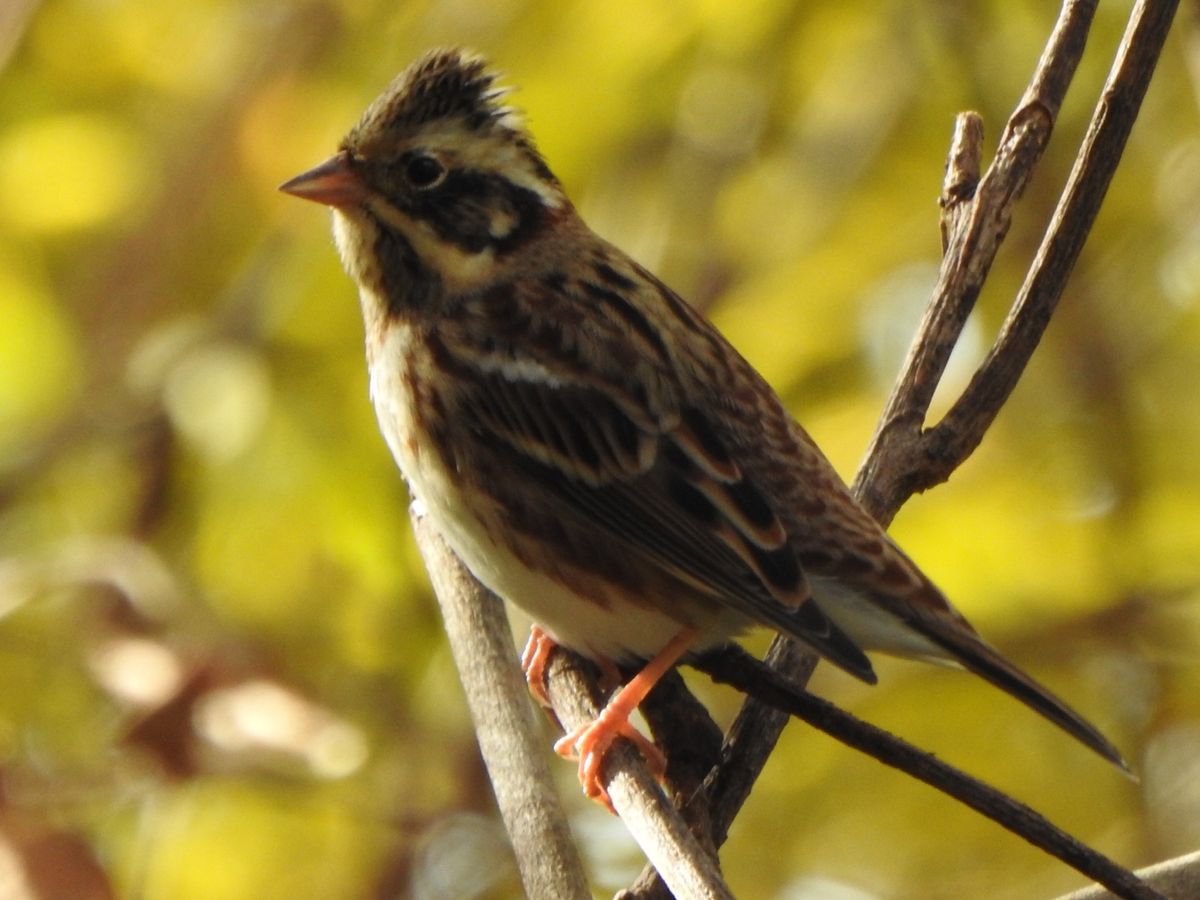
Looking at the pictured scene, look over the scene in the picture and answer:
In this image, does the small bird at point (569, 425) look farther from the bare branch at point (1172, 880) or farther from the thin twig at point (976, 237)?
the bare branch at point (1172, 880)

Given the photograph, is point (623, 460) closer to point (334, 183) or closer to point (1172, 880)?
point (334, 183)

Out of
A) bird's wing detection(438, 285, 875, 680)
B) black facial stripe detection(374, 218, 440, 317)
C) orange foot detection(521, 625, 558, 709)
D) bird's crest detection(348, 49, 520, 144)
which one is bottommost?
orange foot detection(521, 625, 558, 709)

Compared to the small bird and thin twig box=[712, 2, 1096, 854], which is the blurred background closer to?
the small bird

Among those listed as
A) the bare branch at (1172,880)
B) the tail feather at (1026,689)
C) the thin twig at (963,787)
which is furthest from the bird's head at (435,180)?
the bare branch at (1172,880)

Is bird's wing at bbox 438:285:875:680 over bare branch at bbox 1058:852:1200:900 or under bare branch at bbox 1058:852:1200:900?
over

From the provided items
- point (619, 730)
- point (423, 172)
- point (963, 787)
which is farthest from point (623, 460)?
point (963, 787)

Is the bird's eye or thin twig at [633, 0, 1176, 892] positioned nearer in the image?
thin twig at [633, 0, 1176, 892]

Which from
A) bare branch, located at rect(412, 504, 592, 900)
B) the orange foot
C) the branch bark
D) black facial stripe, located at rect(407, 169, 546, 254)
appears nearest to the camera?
bare branch, located at rect(412, 504, 592, 900)

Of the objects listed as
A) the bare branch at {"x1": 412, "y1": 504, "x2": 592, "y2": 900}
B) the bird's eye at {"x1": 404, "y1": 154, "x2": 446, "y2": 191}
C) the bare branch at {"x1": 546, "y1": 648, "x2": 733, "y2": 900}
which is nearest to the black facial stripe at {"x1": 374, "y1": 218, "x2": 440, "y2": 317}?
the bird's eye at {"x1": 404, "y1": 154, "x2": 446, "y2": 191}
